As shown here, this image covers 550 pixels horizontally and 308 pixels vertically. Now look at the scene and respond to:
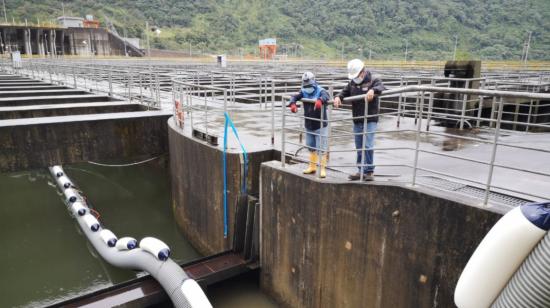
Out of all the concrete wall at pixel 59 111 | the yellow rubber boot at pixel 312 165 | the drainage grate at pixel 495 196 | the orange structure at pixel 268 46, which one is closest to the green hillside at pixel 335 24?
the orange structure at pixel 268 46

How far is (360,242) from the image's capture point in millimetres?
5250

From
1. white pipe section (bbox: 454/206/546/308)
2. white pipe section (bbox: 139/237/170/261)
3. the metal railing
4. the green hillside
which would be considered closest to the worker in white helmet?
the metal railing

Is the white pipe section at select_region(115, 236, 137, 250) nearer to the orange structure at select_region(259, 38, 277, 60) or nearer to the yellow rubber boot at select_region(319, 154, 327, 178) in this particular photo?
the yellow rubber boot at select_region(319, 154, 327, 178)

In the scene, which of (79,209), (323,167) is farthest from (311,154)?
(79,209)

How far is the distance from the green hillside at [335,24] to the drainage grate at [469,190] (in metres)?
86.7

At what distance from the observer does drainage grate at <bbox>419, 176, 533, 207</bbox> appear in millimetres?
4324

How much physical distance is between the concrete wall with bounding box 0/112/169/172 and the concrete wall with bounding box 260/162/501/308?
4634 millimetres

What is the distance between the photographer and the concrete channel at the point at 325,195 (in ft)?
14.6

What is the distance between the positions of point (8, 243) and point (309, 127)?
8.94m

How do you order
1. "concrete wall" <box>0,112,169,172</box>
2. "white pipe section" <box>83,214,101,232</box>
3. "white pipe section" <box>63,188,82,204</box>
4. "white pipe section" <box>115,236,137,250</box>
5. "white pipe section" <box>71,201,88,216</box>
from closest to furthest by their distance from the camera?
"white pipe section" <box>115,236,137,250</box> < "concrete wall" <box>0,112,169,172</box> < "white pipe section" <box>83,214,101,232</box> < "white pipe section" <box>71,201,88,216</box> < "white pipe section" <box>63,188,82,204</box>

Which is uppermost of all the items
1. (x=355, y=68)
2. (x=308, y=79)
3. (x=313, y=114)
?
(x=355, y=68)

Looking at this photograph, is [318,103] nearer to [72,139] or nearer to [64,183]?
[72,139]

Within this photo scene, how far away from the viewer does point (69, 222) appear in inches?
454

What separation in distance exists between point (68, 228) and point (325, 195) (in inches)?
339
